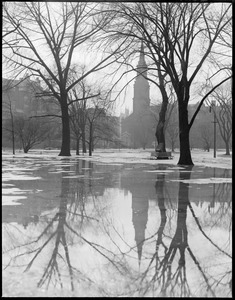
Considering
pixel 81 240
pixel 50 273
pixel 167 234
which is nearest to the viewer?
pixel 50 273

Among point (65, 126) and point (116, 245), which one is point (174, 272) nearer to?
point (116, 245)

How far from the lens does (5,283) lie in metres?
3.21

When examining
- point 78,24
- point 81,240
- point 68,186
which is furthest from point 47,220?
point 78,24

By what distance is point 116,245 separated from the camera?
4445 millimetres

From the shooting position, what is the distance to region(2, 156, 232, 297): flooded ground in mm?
3229

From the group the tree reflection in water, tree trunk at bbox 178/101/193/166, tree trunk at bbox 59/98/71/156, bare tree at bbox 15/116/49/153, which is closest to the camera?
the tree reflection in water

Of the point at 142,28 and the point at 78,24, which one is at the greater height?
the point at 78,24

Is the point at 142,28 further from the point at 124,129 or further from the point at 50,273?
the point at 124,129

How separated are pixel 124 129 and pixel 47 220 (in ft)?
339

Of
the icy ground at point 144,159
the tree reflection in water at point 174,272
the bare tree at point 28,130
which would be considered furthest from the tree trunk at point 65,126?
the tree reflection in water at point 174,272

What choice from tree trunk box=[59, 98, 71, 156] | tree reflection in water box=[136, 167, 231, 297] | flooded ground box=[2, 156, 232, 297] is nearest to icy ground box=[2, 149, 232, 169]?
tree trunk box=[59, 98, 71, 156]

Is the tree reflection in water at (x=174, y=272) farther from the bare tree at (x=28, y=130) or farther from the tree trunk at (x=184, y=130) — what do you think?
the bare tree at (x=28, y=130)

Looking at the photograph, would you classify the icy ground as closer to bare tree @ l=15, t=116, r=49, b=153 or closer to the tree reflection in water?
bare tree @ l=15, t=116, r=49, b=153

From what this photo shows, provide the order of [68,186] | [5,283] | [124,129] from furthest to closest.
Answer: [124,129]
[68,186]
[5,283]
